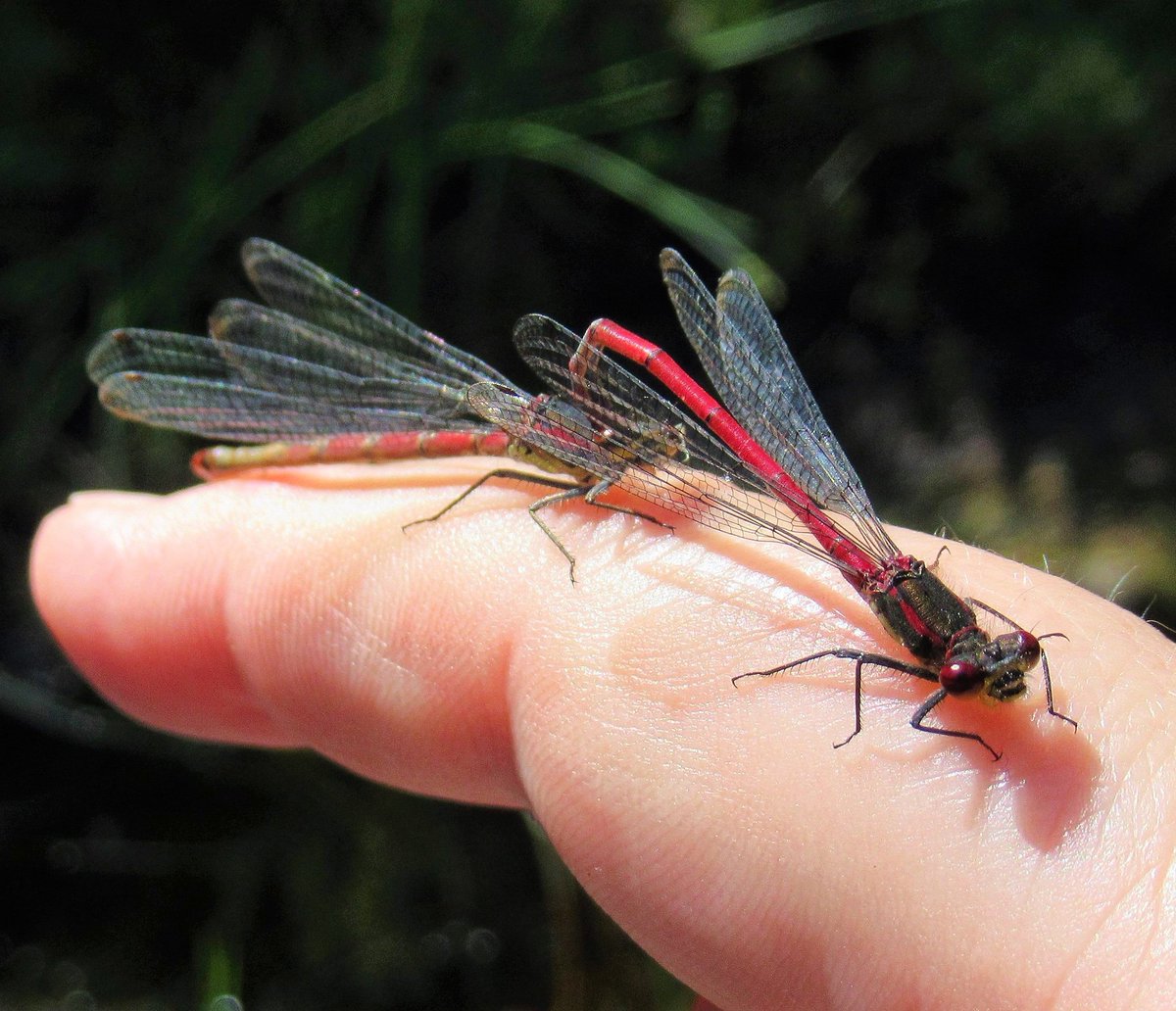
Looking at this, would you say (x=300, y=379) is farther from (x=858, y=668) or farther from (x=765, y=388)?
(x=858, y=668)

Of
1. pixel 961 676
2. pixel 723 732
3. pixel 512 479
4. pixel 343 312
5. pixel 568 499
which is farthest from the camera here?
pixel 343 312

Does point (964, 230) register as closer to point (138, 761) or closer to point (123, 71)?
point (123, 71)

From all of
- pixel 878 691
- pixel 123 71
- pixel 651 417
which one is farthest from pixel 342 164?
pixel 878 691

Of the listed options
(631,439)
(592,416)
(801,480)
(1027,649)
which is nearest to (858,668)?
(1027,649)

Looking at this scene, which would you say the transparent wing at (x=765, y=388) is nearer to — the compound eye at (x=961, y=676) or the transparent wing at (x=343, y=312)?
the compound eye at (x=961, y=676)

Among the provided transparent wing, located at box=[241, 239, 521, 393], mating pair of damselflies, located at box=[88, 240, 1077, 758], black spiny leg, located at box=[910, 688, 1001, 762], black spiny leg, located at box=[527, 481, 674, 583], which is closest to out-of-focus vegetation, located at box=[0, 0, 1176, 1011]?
transparent wing, located at box=[241, 239, 521, 393]

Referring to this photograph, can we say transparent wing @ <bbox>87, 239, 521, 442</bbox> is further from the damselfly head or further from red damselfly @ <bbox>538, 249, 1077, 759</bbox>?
the damselfly head
